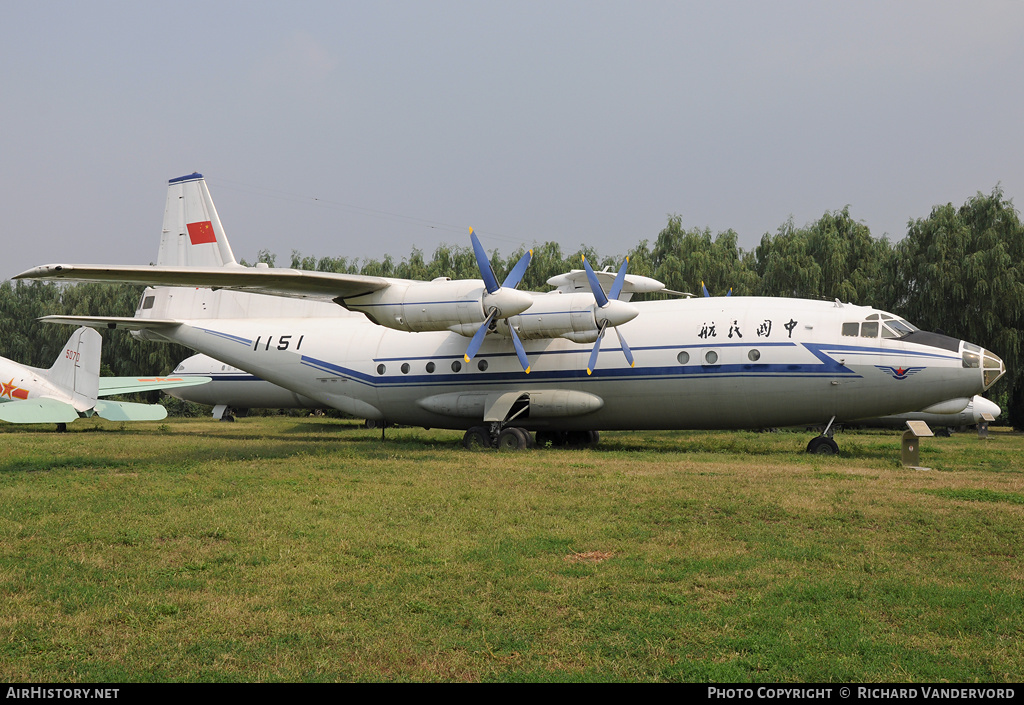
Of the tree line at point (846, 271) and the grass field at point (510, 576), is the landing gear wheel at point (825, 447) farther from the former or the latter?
the tree line at point (846, 271)

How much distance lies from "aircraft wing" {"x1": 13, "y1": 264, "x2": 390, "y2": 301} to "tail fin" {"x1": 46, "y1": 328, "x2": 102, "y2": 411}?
37.7 ft

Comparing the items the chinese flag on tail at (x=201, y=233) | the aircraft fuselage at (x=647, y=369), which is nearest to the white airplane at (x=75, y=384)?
the aircraft fuselage at (x=647, y=369)

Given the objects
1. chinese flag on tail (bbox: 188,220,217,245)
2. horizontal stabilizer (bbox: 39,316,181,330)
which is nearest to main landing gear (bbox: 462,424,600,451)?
horizontal stabilizer (bbox: 39,316,181,330)

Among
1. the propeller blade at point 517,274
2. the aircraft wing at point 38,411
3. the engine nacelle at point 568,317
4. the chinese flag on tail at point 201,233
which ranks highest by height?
the chinese flag on tail at point 201,233

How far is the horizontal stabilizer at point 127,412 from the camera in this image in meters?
27.2

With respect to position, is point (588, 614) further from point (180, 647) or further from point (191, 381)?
point (191, 381)

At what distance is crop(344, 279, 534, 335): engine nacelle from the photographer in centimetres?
1791

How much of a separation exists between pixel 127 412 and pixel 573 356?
55.3 ft

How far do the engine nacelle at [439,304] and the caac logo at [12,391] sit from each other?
1579cm

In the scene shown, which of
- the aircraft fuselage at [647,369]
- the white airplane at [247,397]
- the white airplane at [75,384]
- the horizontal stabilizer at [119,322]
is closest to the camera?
the aircraft fuselage at [647,369]

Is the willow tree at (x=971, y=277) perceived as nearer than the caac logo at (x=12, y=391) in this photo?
No

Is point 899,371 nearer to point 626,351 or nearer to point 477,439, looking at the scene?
point 626,351

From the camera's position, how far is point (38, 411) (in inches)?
979

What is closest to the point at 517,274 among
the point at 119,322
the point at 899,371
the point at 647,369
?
the point at 647,369
